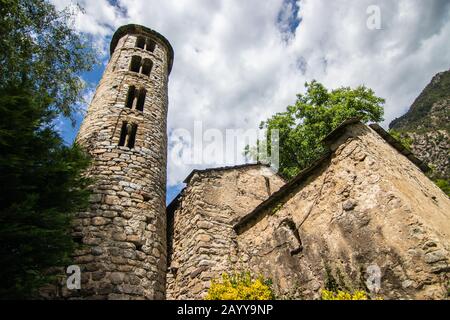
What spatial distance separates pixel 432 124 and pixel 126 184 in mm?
69547

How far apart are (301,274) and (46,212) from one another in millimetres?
5176

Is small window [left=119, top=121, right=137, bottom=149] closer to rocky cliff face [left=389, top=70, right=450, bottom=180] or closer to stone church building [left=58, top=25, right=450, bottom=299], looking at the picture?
stone church building [left=58, top=25, right=450, bottom=299]

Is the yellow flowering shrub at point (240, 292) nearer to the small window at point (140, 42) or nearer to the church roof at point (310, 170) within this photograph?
the church roof at point (310, 170)

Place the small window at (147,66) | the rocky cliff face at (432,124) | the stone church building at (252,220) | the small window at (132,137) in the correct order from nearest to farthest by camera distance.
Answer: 1. the stone church building at (252,220)
2. the small window at (132,137)
3. the small window at (147,66)
4. the rocky cliff face at (432,124)

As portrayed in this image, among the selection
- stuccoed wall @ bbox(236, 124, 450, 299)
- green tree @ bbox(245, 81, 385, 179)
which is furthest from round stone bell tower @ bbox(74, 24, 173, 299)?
green tree @ bbox(245, 81, 385, 179)

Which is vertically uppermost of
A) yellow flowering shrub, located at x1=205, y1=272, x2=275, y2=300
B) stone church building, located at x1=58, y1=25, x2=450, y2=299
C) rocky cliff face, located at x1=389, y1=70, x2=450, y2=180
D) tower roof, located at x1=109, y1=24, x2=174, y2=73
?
rocky cliff face, located at x1=389, y1=70, x2=450, y2=180

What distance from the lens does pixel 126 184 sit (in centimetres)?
837

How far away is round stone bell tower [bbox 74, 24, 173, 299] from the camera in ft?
22.2

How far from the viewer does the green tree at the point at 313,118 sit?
54.6 feet

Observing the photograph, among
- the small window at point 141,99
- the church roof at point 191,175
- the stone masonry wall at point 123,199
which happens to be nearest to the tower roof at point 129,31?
the stone masonry wall at point 123,199

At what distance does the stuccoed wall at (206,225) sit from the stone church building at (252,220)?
39 mm

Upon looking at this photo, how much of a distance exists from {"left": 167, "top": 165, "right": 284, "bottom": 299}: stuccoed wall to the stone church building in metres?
0.04

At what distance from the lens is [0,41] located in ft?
22.7
